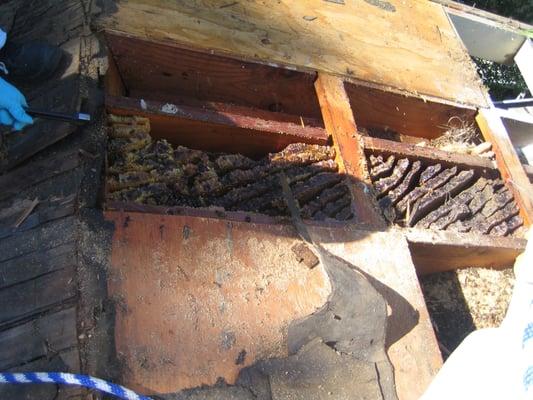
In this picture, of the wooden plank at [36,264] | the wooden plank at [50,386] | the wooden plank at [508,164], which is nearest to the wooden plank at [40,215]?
the wooden plank at [36,264]

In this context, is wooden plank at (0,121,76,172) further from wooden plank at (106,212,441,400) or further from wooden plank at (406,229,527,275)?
wooden plank at (406,229,527,275)

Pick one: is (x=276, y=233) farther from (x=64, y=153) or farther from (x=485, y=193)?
(x=485, y=193)

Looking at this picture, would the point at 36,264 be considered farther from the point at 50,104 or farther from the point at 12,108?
the point at 50,104

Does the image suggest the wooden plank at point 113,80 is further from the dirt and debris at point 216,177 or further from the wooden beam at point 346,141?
the wooden beam at point 346,141

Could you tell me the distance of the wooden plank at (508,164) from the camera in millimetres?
3836

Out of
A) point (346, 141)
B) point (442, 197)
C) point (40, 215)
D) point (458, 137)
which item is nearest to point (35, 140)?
point (40, 215)

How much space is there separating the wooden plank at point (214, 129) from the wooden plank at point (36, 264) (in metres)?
1.00

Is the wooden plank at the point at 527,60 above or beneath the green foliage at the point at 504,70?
above

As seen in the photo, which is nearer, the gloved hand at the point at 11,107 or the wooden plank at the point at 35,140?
the gloved hand at the point at 11,107

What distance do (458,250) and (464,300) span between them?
0.50 metres

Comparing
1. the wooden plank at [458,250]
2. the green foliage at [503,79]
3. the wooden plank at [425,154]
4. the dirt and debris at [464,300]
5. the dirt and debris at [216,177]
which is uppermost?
the wooden plank at [425,154]

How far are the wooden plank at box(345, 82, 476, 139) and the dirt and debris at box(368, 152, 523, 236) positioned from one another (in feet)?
2.19

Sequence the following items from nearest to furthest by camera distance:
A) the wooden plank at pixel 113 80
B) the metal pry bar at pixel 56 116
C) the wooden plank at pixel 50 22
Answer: the metal pry bar at pixel 56 116 < the wooden plank at pixel 113 80 < the wooden plank at pixel 50 22

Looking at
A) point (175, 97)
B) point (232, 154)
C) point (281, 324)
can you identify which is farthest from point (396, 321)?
point (175, 97)
